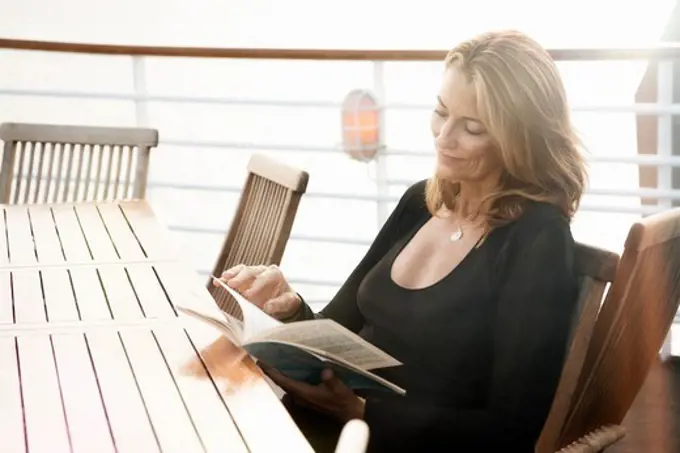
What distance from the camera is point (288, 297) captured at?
1827mm

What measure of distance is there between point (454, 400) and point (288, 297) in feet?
1.15

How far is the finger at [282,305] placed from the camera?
1.82m

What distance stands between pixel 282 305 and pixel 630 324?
0.60m

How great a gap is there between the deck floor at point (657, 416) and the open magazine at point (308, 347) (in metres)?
1.21

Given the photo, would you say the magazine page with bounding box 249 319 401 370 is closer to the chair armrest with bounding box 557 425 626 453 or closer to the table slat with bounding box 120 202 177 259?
the chair armrest with bounding box 557 425 626 453

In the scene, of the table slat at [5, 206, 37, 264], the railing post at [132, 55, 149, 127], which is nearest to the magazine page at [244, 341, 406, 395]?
the table slat at [5, 206, 37, 264]

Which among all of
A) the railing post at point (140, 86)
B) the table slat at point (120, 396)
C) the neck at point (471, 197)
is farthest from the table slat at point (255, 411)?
the railing post at point (140, 86)

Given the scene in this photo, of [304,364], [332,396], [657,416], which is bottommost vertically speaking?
[657,416]

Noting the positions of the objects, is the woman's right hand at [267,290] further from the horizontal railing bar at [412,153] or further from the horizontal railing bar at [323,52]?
the horizontal railing bar at [323,52]

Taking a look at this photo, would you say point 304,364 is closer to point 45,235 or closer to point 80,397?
point 80,397

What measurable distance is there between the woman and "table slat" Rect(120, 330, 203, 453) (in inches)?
10.6

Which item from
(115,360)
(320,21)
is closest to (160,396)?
(115,360)

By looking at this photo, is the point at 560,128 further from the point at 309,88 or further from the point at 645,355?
the point at 309,88

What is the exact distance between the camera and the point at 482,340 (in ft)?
5.24
